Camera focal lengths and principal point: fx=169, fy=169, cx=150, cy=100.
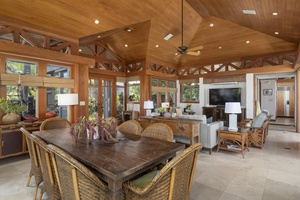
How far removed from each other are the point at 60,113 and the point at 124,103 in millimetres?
3823

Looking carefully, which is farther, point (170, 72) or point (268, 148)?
point (170, 72)

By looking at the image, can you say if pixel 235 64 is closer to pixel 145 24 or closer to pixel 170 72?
pixel 170 72

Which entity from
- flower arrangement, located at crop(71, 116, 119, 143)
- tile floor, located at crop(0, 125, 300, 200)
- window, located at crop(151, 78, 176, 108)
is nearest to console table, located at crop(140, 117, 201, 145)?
tile floor, located at crop(0, 125, 300, 200)

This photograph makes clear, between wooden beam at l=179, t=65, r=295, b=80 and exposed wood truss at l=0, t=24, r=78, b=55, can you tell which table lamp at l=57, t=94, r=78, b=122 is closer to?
exposed wood truss at l=0, t=24, r=78, b=55

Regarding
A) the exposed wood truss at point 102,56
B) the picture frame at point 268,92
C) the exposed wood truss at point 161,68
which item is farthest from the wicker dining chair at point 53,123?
the picture frame at point 268,92

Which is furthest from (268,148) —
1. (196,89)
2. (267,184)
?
(196,89)

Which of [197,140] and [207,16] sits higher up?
[207,16]

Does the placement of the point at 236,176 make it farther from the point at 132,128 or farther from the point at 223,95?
the point at 223,95

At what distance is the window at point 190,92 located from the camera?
931 centimetres

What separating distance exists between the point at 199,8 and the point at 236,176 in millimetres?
5119

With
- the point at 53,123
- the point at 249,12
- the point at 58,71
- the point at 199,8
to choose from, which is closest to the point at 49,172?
the point at 53,123

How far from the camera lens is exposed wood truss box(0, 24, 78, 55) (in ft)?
12.8

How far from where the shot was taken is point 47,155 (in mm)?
1731

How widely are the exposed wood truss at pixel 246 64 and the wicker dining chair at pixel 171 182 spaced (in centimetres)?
717
